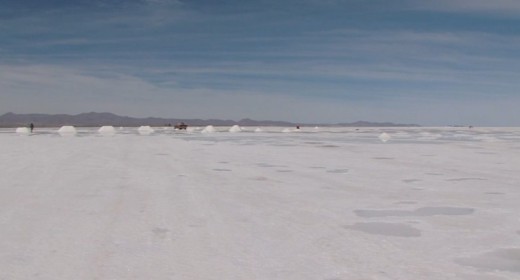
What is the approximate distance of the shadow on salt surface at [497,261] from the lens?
476cm

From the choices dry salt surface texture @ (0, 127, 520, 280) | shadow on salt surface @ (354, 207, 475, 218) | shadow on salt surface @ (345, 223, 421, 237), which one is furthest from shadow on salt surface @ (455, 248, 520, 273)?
shadow on salt surface @ (354, 207, 475, 218)

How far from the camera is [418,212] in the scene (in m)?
7.58

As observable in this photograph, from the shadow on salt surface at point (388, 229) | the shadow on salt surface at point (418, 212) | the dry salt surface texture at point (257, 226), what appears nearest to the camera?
the dry salt surface texture at point (257, 226)

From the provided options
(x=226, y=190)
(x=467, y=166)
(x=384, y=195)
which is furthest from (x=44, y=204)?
(x=467, y=166)

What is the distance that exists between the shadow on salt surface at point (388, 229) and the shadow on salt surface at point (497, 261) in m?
0.99

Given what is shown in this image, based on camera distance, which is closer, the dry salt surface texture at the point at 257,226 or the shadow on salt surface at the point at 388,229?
the dry salt surface texture at the point at 257,226

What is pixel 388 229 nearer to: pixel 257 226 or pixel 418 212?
pixel 418 212

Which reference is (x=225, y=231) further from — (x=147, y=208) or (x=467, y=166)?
(x=467, y=166)

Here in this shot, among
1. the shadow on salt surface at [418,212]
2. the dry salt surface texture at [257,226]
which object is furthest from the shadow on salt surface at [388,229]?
the shadow on salt surface at [418,212]

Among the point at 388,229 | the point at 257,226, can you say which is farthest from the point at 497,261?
the point at 257,226

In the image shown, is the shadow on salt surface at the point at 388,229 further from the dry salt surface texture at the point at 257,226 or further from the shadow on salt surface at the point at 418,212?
the shadow on salt surface at the point at 418,212

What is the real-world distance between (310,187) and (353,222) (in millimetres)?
3520

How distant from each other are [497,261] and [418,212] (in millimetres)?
2631

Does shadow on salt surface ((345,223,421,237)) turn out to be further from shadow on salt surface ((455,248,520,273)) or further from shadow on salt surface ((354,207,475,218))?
shadow on salt surface ((455,248,520,273))
